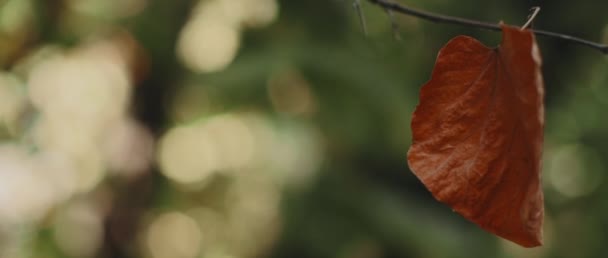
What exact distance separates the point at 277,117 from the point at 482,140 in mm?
1194

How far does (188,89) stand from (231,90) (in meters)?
0.43

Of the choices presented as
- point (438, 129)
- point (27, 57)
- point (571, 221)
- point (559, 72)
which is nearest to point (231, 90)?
point (27, 57)

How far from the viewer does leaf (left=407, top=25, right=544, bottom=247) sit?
0.23m

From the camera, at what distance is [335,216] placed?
5.32 feet

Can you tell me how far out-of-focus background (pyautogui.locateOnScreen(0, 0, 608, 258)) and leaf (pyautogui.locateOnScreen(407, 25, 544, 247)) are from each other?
1.14 m

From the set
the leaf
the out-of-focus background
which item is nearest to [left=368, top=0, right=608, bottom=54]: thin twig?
the leaf

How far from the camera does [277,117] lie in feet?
4.69

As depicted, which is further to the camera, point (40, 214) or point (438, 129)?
point (40, 214)

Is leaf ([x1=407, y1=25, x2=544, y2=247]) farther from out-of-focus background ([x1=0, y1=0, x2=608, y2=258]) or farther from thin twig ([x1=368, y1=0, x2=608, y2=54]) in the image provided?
out-of-focus background ([x1=0, y1=0, x2=608, y2=258])

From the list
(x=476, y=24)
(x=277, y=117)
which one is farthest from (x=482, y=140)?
(x=277, y=117)

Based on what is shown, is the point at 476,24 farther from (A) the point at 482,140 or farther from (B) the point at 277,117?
(B) the point at 277,117

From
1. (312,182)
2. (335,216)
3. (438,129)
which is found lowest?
(335,216)

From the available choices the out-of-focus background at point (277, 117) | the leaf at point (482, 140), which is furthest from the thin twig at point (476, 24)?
the out-of-focus background at point (277, 117)

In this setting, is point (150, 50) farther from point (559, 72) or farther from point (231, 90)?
point (559, 72)
